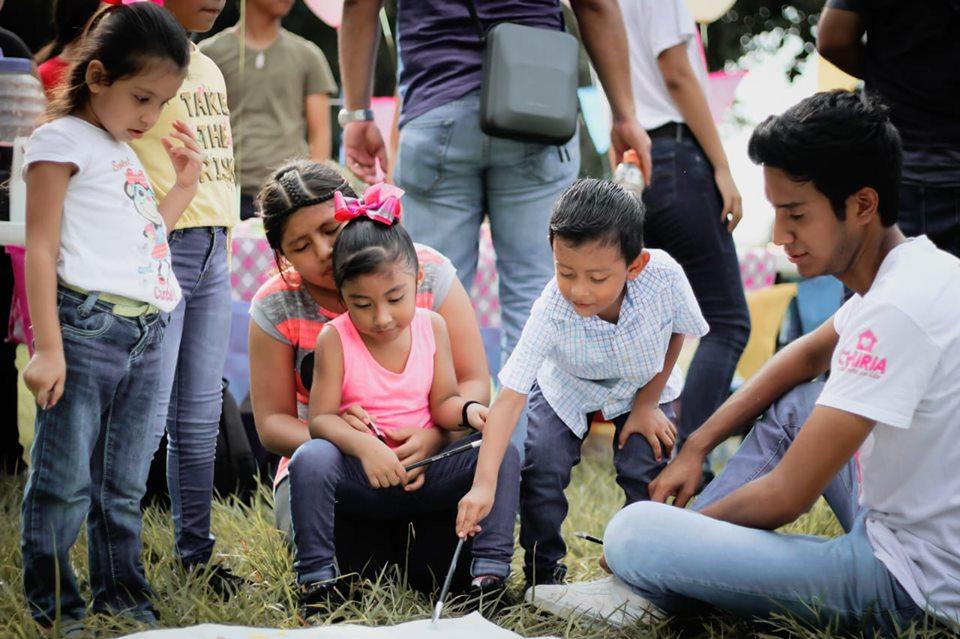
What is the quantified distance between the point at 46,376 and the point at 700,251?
1.71 m

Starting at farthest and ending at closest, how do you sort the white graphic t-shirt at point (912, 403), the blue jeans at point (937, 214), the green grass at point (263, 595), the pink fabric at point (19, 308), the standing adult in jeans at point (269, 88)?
the standing adult in jeans at point (269, 88)
the pink fabric at point (19, 308)
the blue jeans at point (937, 214)
the green grass at point (263, 595)
the white graphic t-shirt at point (912, 403)

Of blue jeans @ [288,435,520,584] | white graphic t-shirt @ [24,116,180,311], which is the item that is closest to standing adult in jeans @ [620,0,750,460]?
blue jeans @ [288,435,520,584]

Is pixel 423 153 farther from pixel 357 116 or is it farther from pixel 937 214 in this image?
pixel 937 214

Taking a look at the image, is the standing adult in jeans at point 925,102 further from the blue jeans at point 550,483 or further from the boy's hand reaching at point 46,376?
the boy's hand reaching at point 46,376

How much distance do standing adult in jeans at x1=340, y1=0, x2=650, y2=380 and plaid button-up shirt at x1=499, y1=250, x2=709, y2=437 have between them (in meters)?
0.34

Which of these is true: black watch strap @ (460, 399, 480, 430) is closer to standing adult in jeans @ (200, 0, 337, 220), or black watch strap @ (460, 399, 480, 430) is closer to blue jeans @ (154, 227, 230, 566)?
blue jeans @ (154, 227, 230, 566)

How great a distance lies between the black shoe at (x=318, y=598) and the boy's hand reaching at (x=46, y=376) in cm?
61

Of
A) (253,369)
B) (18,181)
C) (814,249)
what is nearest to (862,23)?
(814,249)

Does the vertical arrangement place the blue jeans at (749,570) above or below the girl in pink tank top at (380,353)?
below

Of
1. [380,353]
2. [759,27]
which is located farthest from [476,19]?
[759,27]

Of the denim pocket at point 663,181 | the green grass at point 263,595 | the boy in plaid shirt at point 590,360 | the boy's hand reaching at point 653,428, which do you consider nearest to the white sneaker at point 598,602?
the green grass at point 263,595

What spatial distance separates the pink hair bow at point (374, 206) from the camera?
2309 mm

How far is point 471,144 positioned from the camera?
2602mm

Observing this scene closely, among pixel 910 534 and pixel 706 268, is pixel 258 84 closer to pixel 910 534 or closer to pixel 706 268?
pixel 706 268
